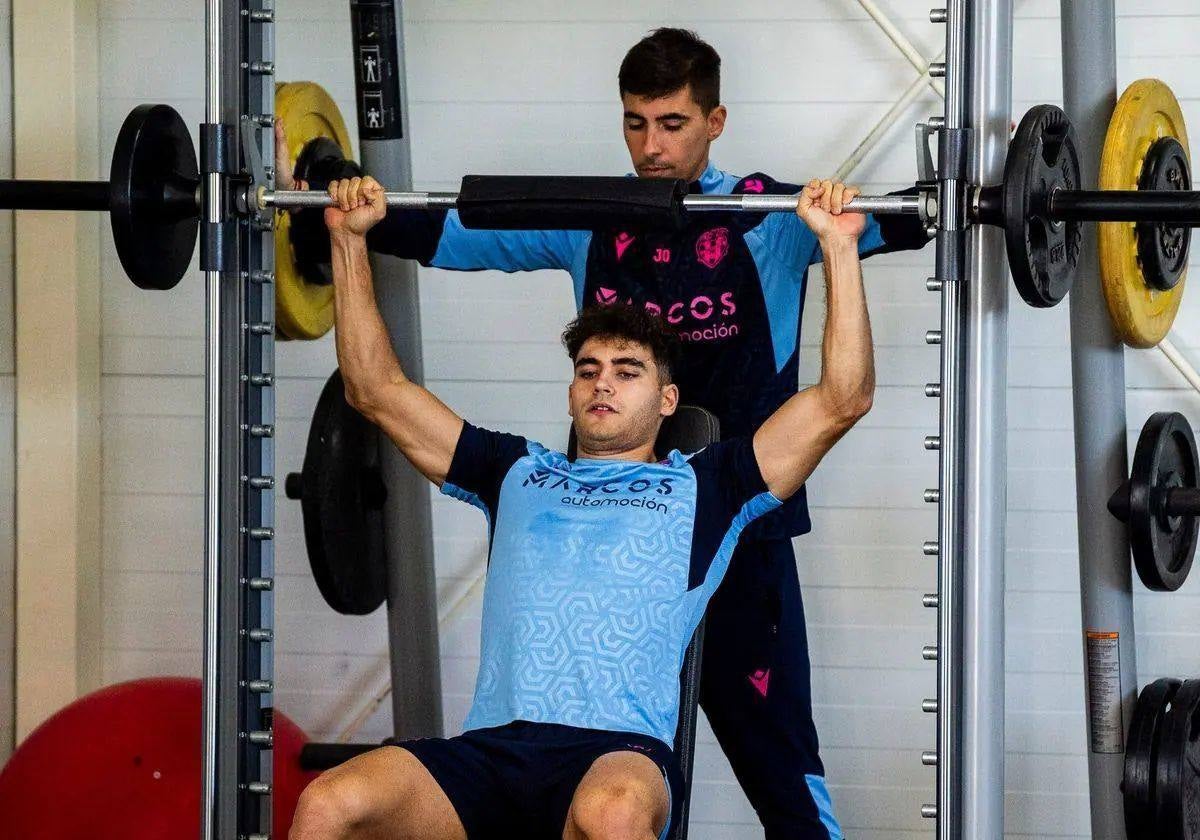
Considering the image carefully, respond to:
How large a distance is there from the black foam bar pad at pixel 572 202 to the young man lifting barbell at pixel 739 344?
332 mm

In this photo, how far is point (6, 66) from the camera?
3830mm

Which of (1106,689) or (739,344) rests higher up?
(739,344)

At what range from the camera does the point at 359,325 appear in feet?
8.40

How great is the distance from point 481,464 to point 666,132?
2.07 feet

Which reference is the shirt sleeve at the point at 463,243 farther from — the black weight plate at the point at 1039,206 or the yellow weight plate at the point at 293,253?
the black weight plate at the point at 1039,206

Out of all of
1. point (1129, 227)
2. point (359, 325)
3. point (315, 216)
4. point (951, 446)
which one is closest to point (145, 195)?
point (359, 325)

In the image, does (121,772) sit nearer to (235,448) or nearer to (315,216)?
(235,448)

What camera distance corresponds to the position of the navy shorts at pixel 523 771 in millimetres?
2232

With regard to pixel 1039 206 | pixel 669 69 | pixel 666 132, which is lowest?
pixel 1039 206

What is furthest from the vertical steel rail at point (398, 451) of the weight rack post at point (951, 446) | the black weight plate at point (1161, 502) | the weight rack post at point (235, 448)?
the black weight plate at point (1161, 502)

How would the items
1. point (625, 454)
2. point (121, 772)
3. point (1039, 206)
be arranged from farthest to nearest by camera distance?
point (121, 772)
point (625, 454)
point (1039, 206)

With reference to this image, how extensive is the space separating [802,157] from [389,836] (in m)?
2.05

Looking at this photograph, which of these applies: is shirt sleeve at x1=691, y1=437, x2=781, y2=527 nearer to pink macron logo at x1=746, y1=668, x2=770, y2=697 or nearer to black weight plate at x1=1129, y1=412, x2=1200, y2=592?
pink macron logo at x1=746, y1=668, x2=770, y2=697

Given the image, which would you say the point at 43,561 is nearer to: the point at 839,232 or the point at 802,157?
the point at 802,157
